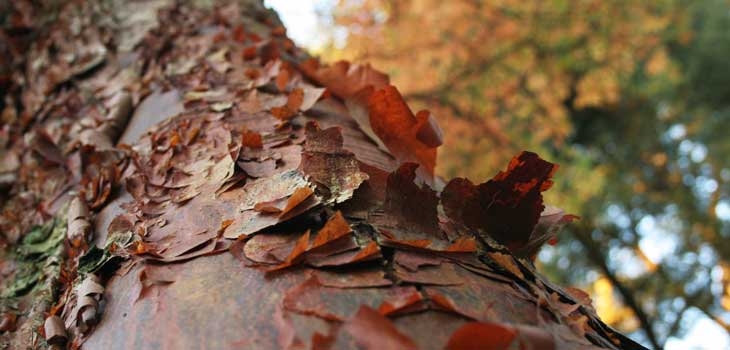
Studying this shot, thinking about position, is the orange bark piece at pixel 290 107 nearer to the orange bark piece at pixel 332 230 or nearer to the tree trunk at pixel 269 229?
the tree trunk at pixel 269 229

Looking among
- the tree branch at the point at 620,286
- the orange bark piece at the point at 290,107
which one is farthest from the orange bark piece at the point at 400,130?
the tree branch at the point at 620,286

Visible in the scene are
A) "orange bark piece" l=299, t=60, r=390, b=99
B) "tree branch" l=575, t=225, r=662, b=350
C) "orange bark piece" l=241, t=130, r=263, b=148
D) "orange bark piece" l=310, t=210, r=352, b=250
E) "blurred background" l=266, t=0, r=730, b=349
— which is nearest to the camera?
"orange bark piece" l=310, t=210, r=352, b=250

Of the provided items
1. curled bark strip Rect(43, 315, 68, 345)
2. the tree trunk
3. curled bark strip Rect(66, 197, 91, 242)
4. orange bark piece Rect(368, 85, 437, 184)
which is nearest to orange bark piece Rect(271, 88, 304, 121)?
the tree trunk

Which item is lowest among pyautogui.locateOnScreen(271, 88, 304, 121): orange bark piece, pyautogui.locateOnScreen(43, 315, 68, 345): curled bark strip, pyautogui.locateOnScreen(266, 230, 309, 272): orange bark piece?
pyautogui.locateOnScreen(43, 315, 68, 345): curled bark strip

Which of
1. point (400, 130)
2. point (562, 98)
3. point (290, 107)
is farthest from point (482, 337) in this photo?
point (562, 98)

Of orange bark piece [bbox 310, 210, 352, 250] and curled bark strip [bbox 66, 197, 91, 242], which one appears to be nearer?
orange bark piece [bbox 310, 210, 352, 250]

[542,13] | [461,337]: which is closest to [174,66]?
[461,337]

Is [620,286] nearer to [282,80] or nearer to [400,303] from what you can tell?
[282,80]

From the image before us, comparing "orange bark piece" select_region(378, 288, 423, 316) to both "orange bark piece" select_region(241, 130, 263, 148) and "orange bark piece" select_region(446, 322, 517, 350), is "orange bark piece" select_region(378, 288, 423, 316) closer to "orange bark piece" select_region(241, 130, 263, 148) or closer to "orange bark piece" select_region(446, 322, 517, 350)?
"orange bark piece" select_region(446, 322, 517, 350)
